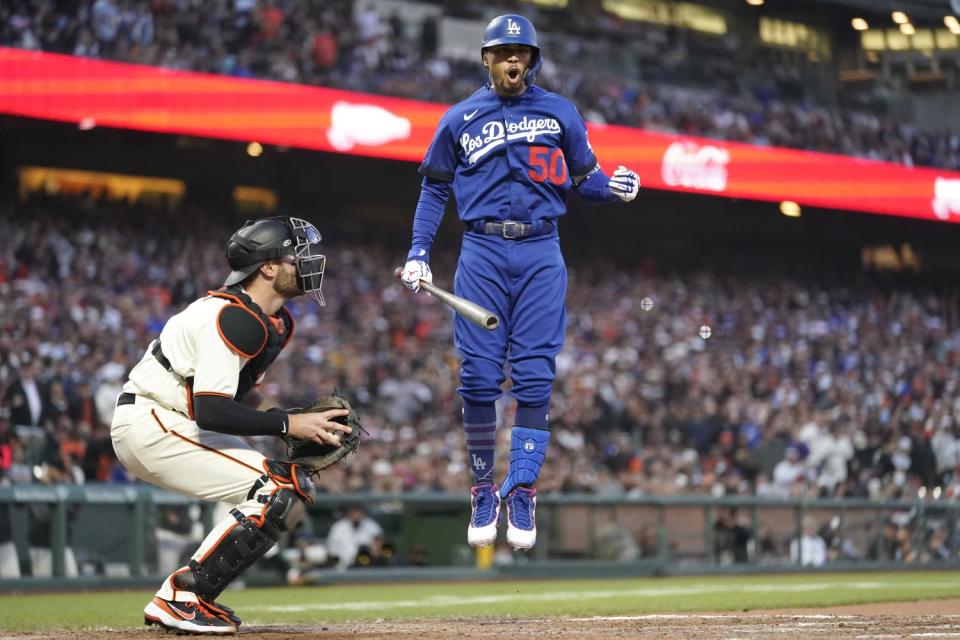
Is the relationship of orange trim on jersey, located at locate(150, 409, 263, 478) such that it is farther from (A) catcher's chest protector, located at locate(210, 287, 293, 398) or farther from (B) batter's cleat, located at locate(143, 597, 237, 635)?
(B) batter's cleat, located at locate(143, 597, 237, 635)

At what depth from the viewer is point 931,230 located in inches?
998

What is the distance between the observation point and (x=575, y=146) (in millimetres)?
6039

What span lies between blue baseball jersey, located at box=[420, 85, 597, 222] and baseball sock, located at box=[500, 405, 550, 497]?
855mm

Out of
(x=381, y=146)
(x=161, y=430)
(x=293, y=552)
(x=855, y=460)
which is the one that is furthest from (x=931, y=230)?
(x=161, y=430)

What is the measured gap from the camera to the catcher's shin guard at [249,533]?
5277mm

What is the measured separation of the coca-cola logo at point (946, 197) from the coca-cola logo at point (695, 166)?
4.88 meters

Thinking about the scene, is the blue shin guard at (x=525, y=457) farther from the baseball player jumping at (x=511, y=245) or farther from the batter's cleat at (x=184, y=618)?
the batter's cleat at (x=184, y=618)

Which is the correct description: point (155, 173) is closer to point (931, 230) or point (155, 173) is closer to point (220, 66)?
point (220, 66)

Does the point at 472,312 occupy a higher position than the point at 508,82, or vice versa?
the point at 508,82

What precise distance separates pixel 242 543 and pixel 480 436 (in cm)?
124

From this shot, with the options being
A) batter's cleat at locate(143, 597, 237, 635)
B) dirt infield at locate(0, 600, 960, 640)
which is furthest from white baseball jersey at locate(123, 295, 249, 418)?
dirt infield at locate(0, 600, 960, 640)

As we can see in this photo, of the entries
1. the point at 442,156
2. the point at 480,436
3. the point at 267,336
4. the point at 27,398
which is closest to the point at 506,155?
the point at 442,156

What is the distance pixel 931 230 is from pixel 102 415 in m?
17.7

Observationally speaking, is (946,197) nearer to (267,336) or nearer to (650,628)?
(650,628)
